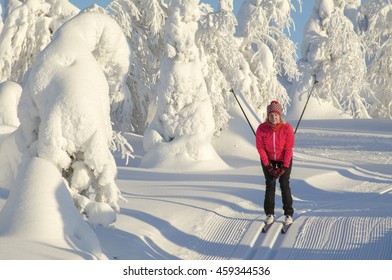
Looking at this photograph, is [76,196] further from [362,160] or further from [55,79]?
[362,160]

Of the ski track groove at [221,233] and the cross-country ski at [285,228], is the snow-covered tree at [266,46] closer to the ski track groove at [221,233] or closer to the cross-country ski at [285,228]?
the ski track groove at [221,233]

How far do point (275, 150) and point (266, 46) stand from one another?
14.2 metres

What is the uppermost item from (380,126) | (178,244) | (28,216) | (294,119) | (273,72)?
(28,216)

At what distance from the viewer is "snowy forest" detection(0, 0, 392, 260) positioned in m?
8.14

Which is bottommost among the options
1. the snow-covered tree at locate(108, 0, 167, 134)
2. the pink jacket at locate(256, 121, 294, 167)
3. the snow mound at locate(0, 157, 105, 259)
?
the snow-covered tree at locate(108, 0, 167, 134)

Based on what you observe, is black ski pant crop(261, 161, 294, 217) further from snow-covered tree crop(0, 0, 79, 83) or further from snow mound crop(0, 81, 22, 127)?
snow-covered tree crop(0, 0, 79, 83)

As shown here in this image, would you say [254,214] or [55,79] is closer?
[55,79]

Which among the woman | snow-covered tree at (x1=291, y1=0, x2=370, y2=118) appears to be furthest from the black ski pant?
snow-covered tree at (x1=291, y1=0, x2=370, y2=118)

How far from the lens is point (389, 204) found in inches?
433

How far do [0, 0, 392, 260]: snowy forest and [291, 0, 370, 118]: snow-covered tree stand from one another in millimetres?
93

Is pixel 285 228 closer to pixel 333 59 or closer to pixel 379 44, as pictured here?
pixel 379 44
